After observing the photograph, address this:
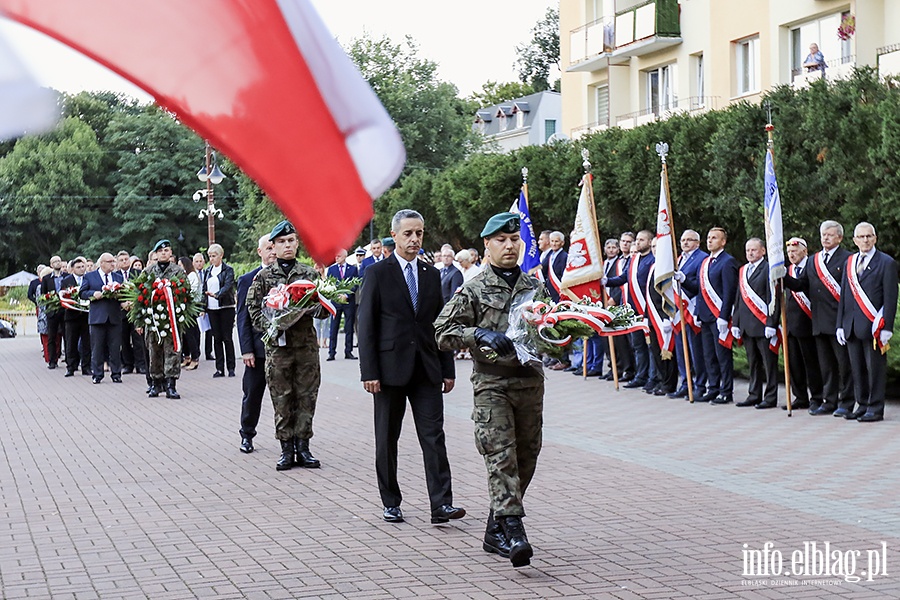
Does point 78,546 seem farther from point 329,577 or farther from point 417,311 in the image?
point 417,311

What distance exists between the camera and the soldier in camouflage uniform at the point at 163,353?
17.3 metres

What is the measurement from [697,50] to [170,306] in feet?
68.0

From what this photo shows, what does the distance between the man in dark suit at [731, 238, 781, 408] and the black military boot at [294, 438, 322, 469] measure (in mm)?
6106

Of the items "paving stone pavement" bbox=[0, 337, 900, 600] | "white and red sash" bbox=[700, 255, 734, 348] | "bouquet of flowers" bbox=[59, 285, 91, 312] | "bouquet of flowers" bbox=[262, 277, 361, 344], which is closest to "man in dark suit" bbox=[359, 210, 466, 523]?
"paving stone pavement" bbox=[0, 337, 900, 600]

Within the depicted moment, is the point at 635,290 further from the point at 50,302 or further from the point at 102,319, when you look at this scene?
the point at 50,302

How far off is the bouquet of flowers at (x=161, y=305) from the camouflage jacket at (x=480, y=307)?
10.4 m

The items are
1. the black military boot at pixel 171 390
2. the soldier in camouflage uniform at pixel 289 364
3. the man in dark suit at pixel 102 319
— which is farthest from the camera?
the man in dark suit at pixel 102 319

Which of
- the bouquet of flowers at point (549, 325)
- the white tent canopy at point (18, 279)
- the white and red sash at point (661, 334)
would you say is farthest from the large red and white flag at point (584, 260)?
the white tent canopy at point (18, 279)

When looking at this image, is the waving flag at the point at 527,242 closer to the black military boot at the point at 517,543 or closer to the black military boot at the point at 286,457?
the black military boot at the point at 286,457

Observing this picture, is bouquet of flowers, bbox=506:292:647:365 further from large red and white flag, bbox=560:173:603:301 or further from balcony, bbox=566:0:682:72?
balcony, bbox=566:0:682:72

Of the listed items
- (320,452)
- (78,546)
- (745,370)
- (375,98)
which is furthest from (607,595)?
(745,370)

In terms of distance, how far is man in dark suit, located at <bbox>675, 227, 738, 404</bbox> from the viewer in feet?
49.5

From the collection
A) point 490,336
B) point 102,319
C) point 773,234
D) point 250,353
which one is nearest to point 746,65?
point 102,319

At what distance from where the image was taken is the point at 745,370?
57.1 ft
